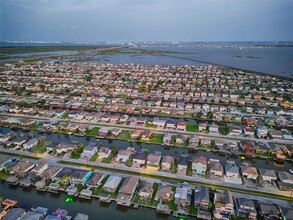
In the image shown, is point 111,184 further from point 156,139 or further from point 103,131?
point 103,131

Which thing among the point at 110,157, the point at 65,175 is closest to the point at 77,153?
the point at 110,157

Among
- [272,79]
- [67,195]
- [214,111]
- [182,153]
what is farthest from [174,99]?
[272,79]

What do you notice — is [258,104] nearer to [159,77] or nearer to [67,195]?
[159,77]

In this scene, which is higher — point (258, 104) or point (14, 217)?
point (258, 104)

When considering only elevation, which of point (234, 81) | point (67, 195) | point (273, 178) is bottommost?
point (67, 195)

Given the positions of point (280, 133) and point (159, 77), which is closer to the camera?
point (280, 133)

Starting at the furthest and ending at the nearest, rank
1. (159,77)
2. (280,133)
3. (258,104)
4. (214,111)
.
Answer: (159,77) → (258,104) → (214,111) → (280,133)

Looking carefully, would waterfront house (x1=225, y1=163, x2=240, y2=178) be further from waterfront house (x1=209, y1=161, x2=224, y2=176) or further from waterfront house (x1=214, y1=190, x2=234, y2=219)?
waterfront house (x1=214, y1=190, x2=234, y2=219)
